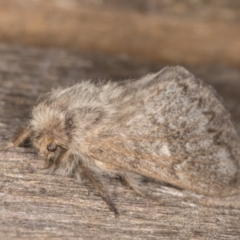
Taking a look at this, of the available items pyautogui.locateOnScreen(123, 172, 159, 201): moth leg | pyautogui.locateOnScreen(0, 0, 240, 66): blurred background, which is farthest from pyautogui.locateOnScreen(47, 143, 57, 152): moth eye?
pyautogui.locateOnScreen(0, 0, 240, 66): blurred background

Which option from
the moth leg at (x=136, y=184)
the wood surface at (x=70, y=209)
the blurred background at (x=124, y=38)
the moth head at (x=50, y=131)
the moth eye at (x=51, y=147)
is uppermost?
the blurred background at (x=124, y=38)

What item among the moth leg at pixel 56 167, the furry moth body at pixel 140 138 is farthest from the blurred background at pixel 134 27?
the moth leg at pixel 56 167

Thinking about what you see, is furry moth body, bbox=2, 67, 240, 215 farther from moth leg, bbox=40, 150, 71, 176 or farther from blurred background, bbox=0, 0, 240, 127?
blurred background, bbox=0, 0, 240, 127

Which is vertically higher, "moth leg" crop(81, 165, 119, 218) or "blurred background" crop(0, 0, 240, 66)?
"blurred background" crop(0, 0, 240, 66)

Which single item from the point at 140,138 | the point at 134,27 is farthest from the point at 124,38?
the point at 140,138

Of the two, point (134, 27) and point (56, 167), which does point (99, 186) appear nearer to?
point (56, 167)

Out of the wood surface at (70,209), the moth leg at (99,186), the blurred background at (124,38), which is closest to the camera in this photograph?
the wood surface at (70,209)

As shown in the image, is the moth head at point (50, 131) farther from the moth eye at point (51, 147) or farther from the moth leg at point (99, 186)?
the moth leg at point (99, 186)
